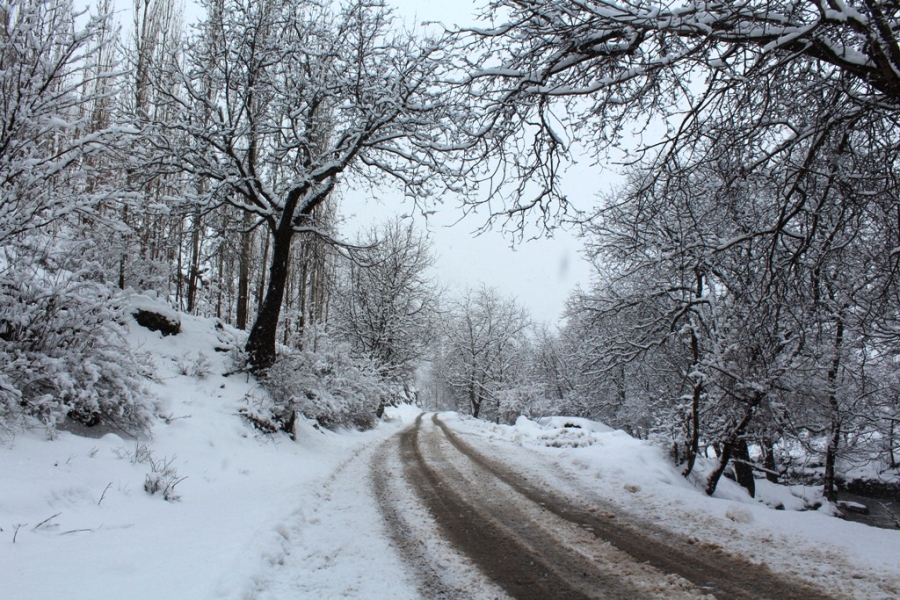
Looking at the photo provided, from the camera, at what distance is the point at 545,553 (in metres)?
4.40

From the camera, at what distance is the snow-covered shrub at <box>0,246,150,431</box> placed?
487cm

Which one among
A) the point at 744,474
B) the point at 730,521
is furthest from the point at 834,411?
the point at 730,521

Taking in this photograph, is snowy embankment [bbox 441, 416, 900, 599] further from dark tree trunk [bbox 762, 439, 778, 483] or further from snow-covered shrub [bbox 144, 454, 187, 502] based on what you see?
Result: snow-covered shrub [bbox 144, 454, 187, 502]

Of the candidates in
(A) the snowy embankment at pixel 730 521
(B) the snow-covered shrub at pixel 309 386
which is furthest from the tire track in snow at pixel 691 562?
(B) the snow-covered shrub at pixel 309 386

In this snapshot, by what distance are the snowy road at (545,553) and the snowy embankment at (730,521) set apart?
1.16 feet

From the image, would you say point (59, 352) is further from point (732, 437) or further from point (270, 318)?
point (732, 437)

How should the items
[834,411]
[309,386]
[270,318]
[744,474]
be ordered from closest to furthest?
[834,411] < [309,386] < [744,474] < [270,318]

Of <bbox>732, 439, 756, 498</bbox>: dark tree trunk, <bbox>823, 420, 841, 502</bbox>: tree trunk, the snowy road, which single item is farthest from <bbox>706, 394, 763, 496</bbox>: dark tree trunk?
<bbox>823, 420, 841, 502</bbox>: tree trunk

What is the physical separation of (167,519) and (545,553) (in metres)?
3.78

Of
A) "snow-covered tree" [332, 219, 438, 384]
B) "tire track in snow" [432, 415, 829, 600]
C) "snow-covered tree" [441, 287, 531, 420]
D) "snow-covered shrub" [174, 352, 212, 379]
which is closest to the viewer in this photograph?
"tire track in snow" [432, 415, 829, 600]

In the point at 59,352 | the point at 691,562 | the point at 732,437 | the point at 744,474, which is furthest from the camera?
the point at 744,474

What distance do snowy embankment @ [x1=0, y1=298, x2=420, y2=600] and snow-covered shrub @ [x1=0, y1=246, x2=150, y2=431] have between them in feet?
1.06

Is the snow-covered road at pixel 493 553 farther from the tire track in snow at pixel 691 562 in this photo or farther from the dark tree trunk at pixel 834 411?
the dark tree trunk at pixel 834 411

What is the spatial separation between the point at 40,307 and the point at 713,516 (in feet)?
27.8
